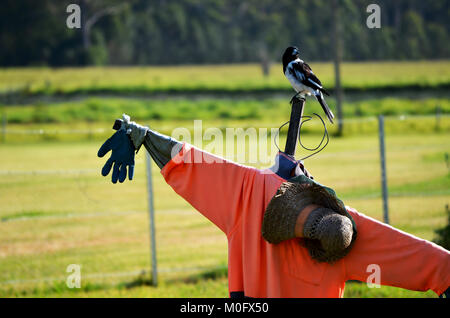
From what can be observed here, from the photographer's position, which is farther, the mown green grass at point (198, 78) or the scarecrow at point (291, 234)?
the mown green grass at point (198, 78)

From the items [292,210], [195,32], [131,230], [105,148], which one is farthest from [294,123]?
[195,32]

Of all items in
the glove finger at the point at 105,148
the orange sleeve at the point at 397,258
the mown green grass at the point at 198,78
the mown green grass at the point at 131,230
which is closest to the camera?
the orange sleeve at the point at 397,258

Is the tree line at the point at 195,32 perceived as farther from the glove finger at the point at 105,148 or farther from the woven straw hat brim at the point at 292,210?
the woven straw hat brim at the point at 292,210

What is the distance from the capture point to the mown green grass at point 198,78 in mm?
43000

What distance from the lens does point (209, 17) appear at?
60.7 m

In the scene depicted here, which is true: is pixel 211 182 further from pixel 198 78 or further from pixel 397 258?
pixel 198 78

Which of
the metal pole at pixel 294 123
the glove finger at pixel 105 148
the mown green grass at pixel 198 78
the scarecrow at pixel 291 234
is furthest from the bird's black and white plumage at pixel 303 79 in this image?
the mown green grass at pixel 198 78

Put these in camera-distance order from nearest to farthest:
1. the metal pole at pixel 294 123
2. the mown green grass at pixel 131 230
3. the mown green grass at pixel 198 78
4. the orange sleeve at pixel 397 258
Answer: the orange sleeve at pixel 397 258
the metal pole at pixel 294 123
the mown green grass at pixel 131 230
the mown green grass at pixel 198 78

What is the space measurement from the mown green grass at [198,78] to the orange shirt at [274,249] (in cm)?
3990

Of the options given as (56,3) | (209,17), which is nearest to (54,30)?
(56,3)

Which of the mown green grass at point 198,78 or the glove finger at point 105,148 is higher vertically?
the mown green grass at point 198,78

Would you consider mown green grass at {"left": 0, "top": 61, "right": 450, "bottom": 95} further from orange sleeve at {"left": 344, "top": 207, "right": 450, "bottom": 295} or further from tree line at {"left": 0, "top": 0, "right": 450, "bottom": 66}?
orange sleeve at {"left": 344, "top": 207, "right": 450, "bottom": 295}
